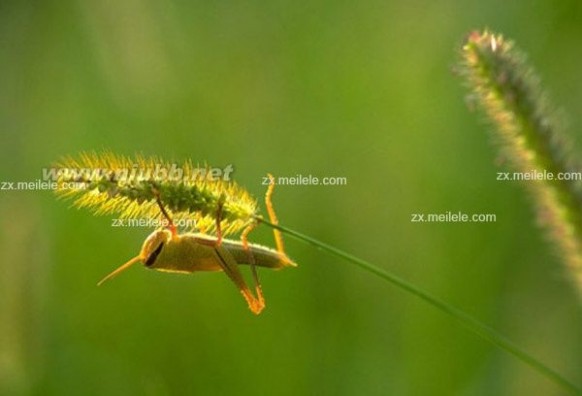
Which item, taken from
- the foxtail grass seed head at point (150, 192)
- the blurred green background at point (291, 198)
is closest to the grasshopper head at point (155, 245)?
the foxtail grass seed head at point (150, 192)

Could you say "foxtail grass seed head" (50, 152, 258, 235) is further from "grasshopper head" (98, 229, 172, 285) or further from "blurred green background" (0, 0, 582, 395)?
"blurred green background" (0, 0, 582, 395)

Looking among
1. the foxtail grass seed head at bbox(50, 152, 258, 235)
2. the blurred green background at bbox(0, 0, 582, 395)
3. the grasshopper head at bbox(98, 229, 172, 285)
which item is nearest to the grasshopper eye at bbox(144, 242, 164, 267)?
the grasshopper head at bbox(98, 229, 172, 285)

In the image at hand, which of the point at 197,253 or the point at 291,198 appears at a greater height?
the point at 291,198

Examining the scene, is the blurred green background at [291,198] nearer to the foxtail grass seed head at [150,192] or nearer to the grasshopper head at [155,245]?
the grasshopper head at [155,245]

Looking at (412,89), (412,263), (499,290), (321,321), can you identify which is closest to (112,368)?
(321,321)

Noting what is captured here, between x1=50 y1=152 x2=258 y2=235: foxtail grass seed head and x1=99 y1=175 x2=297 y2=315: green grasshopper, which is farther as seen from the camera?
x1=99 y1=175 x2=297 y2=315: green grasshopper

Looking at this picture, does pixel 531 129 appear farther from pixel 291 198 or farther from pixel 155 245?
pixel 291 198

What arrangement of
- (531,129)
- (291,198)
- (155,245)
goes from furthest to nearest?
(291,198) < (155,245) < (531,129)

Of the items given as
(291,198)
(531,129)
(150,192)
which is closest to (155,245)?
(150,192)

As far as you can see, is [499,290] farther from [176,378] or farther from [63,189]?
[63,189]

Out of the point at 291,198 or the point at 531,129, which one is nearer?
the point at 531,129
